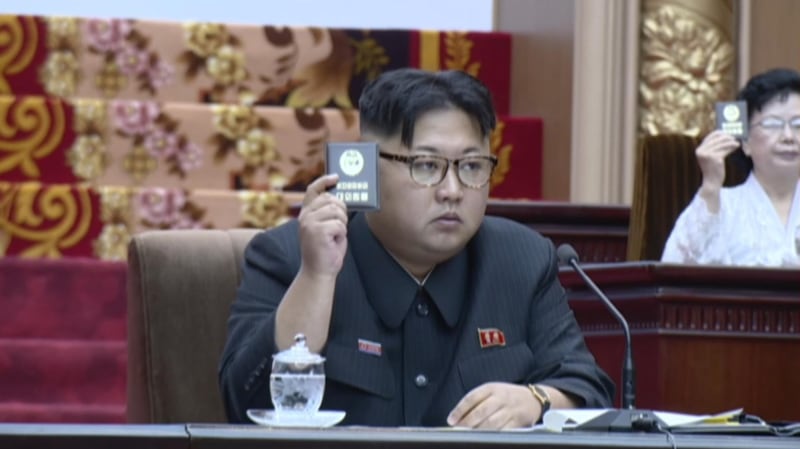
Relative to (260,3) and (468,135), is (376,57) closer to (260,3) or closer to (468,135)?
(260,3)

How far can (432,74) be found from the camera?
264cm

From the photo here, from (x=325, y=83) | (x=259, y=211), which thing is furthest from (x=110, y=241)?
(x=325, y=83)

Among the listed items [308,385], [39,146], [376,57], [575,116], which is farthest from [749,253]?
[308,385]

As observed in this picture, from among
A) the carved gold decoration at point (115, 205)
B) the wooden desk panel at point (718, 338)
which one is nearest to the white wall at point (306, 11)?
the carved gold decoration at point (115, 205)

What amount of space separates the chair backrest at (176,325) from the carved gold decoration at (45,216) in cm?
222

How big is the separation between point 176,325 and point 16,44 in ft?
9.22

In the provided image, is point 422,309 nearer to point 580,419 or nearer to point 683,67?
point 580,419

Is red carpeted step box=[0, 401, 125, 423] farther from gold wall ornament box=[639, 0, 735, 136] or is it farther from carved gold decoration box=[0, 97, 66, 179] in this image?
gold wall ornament box=[639, 0, 735, 136]

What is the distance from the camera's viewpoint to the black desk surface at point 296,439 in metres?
1.67

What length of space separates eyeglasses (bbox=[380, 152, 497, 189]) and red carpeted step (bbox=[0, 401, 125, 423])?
1890 mm

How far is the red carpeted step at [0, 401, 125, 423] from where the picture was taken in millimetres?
4211

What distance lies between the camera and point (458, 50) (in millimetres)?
5582

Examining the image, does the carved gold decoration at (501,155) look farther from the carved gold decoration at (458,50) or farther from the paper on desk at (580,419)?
the paper on desk at (580,419)

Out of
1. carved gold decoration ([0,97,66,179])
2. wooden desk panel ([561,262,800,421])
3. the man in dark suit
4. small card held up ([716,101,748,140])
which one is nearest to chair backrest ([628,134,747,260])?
small card held up ([716,101,748,140])
